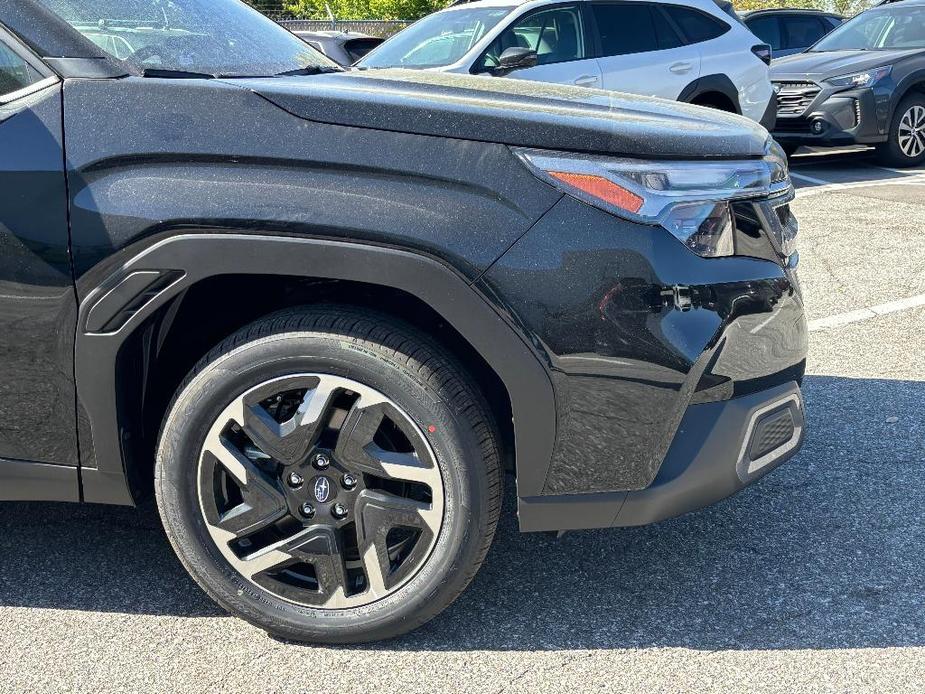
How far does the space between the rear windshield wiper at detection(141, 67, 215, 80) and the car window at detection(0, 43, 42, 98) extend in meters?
0.24

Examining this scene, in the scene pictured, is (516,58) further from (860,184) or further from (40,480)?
(40,480)

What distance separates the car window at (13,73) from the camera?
2.34m

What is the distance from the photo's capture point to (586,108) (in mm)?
2545

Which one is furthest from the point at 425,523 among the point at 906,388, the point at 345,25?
the point at 345,25

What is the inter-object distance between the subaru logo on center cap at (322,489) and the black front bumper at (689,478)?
0.45m

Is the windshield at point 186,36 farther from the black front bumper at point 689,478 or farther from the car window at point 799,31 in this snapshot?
the car window at point 799,31

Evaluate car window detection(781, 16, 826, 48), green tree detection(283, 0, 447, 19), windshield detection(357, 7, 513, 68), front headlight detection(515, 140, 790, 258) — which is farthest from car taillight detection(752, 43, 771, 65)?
green tree detection(283, 0, 447, 19)

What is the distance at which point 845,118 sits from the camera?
32.3 ft

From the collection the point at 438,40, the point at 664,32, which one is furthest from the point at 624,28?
the point at 438,40

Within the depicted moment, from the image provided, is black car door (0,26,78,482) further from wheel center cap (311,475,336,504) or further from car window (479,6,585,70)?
car window (479,6,585,70)

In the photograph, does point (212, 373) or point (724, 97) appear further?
point (724, 97)

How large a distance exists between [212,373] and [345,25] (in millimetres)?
22072

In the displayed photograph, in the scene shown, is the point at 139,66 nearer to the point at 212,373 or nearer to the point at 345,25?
the point at 212,373

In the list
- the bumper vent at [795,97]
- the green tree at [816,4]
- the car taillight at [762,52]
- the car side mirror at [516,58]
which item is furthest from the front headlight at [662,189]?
the green tree at [816,4]
